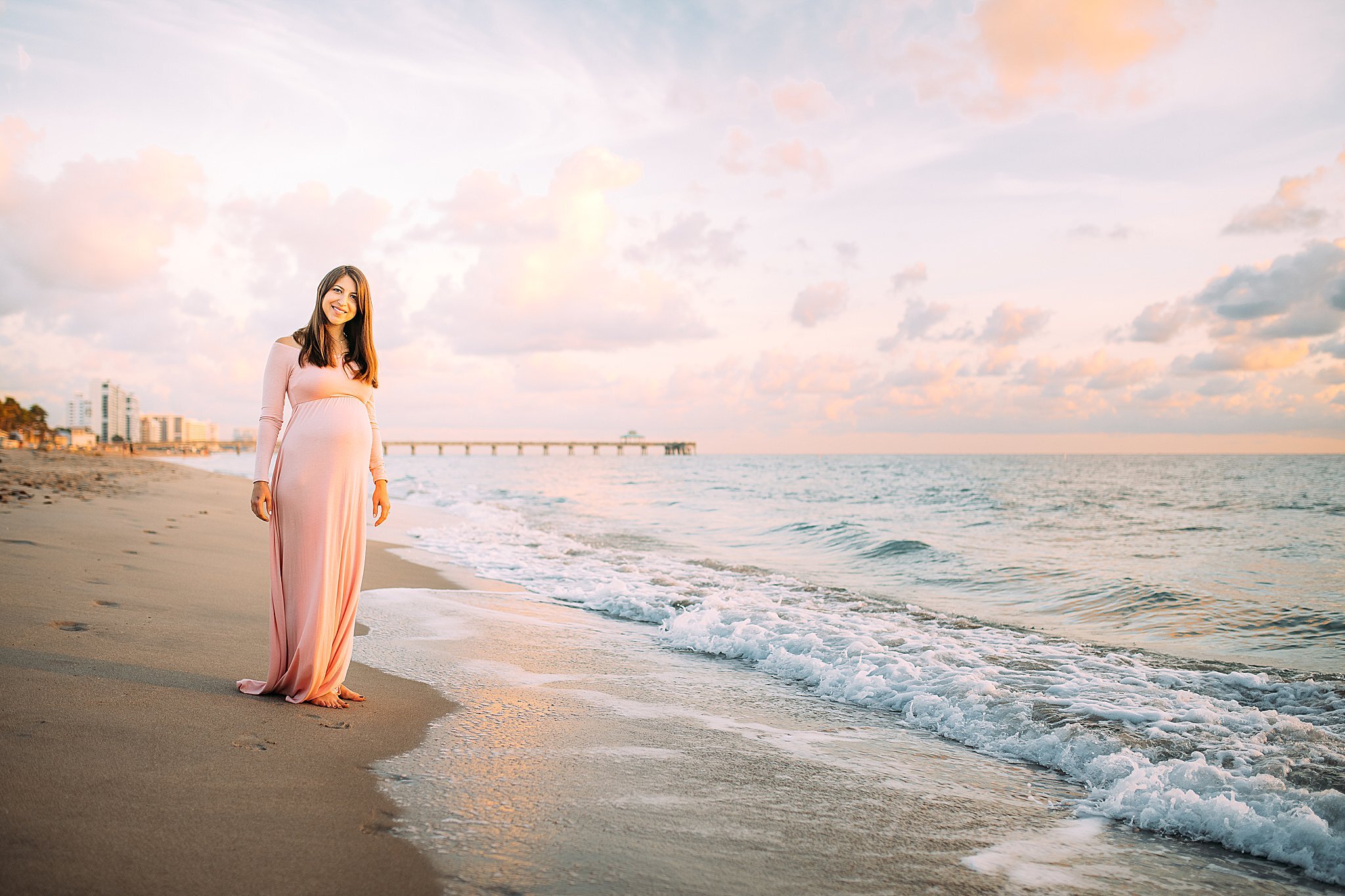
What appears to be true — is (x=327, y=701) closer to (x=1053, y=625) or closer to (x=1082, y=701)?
(x=1082, y=701)

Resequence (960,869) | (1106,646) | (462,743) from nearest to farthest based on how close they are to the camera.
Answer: (960,869), (462,743), (1106,646)

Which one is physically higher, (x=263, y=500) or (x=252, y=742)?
(x=263, y=500)

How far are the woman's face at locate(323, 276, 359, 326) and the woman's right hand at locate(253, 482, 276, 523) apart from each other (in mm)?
881

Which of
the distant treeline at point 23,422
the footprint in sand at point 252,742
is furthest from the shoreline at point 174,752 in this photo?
the distant treeline at point 23,422

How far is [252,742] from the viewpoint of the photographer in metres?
3.19

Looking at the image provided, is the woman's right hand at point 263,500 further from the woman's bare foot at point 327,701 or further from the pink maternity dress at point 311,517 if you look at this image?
the woman's bare foot at point 327,701

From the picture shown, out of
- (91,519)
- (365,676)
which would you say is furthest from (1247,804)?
(91,519)

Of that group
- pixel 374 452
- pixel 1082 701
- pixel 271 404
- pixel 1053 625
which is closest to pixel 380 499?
pixel 374 452

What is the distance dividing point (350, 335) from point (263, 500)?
93 cm

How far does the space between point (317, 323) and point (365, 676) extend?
7.11ft

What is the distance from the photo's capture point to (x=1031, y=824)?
3.18 meters

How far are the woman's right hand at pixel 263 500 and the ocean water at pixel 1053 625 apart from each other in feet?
11.6

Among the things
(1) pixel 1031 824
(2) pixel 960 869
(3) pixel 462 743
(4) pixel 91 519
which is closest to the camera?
(2) pixel 960 869

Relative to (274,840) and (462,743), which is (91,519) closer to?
(462,743)
